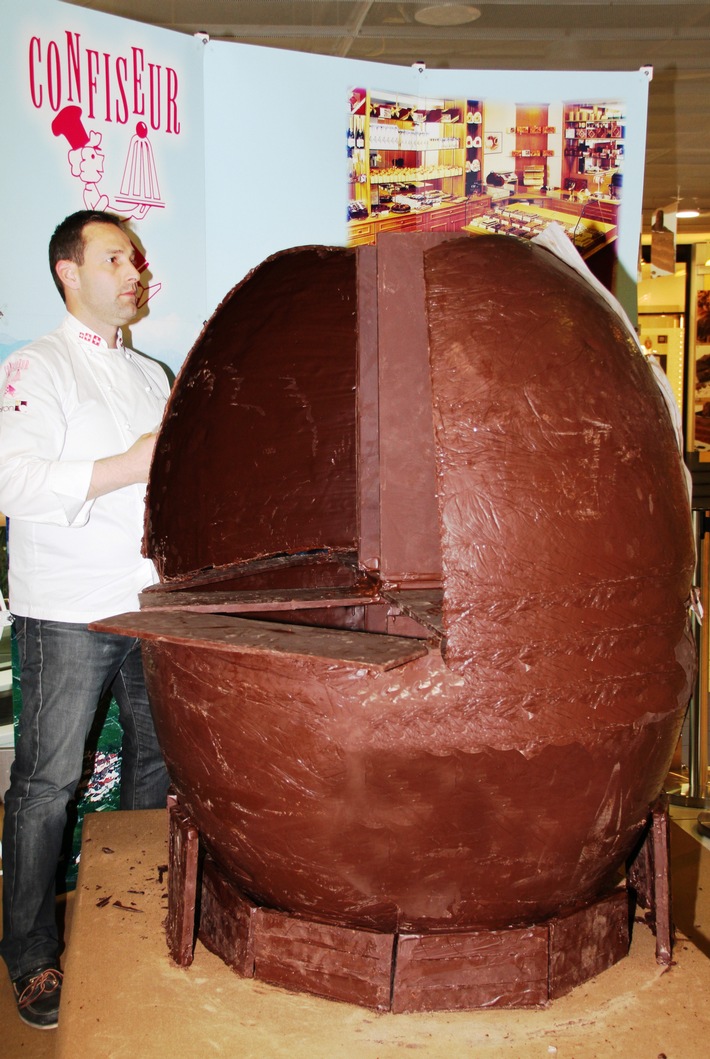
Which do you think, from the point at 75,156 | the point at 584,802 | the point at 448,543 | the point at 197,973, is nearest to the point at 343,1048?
the point at 197,973

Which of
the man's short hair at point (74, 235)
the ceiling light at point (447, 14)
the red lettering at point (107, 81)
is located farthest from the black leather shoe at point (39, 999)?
the ceiling light at point (447, 14)

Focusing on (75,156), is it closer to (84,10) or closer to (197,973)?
(84,10)

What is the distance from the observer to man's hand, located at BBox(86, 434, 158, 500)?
7.09 feet

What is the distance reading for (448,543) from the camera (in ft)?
4.52

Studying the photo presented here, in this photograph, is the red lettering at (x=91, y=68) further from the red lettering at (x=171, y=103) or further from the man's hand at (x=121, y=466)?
the man's hand at (x=121, y=466)

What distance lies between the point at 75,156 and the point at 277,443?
110cm

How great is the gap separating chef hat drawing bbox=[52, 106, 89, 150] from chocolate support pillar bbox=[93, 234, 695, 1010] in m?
1.50

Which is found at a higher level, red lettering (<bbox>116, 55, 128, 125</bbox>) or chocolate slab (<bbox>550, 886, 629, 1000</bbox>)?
red lettering (<bbox>116, 55, 128, 125</bbox>)

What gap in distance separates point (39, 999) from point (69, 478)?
125 centimetres

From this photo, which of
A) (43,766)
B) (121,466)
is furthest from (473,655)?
(43,766)

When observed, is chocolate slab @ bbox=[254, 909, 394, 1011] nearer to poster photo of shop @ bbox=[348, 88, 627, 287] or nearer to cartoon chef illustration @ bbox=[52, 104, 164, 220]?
cartoon chef illustration @ bbox=[52, 104, 164, 220]

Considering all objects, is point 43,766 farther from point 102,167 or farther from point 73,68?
point 73,68

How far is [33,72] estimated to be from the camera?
2576 millimetres

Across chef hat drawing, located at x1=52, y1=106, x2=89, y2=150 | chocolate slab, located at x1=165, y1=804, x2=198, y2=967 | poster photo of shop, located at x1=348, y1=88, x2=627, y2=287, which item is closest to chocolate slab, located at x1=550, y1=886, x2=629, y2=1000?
chocolate slab, located at x1=165, y1=804, x2=198, y2=967
